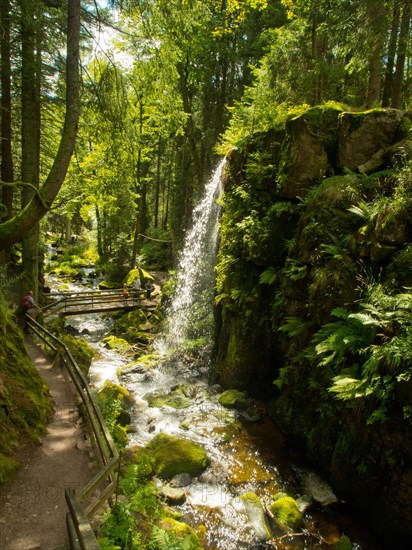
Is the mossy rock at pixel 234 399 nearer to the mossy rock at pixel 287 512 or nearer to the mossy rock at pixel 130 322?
the mossy rock at pixel 287 512

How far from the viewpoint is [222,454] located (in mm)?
8594

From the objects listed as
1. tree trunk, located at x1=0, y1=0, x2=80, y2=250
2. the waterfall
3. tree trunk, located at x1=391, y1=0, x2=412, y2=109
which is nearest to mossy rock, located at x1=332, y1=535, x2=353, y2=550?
tree trunk, located at x1=0, y1=0, x2=80, y2=250

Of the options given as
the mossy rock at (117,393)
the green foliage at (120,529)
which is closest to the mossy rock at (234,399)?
the mossy rock at (117,393)

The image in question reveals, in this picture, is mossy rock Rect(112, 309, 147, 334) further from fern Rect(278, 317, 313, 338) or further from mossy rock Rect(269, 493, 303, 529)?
mossy rock Rect(269, 493, 303, 529)

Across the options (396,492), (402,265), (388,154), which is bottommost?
(396,492)

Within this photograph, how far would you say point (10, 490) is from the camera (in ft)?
16.0

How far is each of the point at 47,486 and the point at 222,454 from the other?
4759mm

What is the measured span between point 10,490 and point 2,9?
1077cm

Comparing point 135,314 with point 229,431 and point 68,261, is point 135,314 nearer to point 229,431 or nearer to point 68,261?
point 229,431

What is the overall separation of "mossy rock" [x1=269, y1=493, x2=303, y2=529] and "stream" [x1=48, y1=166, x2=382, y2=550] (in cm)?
17

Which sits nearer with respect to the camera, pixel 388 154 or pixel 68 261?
pixel 388 154

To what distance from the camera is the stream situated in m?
6.32

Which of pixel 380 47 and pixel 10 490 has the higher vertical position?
pixel 380 47

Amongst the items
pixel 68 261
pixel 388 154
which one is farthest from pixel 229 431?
pixel 68 261
